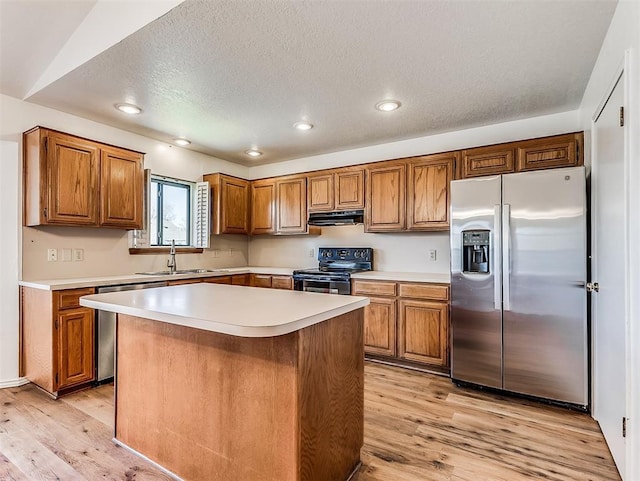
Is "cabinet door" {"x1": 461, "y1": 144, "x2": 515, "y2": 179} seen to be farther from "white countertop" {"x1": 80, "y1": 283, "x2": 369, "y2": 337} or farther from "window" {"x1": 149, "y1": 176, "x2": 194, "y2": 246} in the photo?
"window" {"x1": 149, "y1": 176, "x2": 194, "y2": 246}

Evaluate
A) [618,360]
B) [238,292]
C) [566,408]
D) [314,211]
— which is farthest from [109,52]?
[566,408]

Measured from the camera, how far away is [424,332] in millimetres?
3211

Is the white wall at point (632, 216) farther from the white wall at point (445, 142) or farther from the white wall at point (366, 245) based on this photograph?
the white wall at point (366, 245)

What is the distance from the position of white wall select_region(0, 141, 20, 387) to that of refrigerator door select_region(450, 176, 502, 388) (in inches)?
148

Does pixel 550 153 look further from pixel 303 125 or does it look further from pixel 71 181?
pixel 71 181

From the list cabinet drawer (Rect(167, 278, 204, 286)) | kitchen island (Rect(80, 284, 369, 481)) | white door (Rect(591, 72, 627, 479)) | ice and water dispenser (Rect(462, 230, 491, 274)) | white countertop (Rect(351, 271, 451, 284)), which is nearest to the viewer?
kitchen island (Rect(80, 284, 369, 481))

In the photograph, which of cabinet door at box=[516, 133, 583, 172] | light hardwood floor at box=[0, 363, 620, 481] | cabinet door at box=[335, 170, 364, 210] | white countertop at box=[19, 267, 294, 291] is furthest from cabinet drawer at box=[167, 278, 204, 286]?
cabinet door at box=[516, 133, 583, 172]

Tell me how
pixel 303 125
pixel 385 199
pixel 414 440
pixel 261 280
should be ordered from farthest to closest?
pixel 261 280, pixel 385 199, pixel 303 125, pixel 414 440

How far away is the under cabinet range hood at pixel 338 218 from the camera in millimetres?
3970

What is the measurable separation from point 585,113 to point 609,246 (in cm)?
140

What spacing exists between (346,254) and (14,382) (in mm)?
3406

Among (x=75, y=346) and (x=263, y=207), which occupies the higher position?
(x=263, y=207)

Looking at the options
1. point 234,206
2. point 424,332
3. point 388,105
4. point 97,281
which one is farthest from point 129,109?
point 424,332

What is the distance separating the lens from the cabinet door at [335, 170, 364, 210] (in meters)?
3.95
